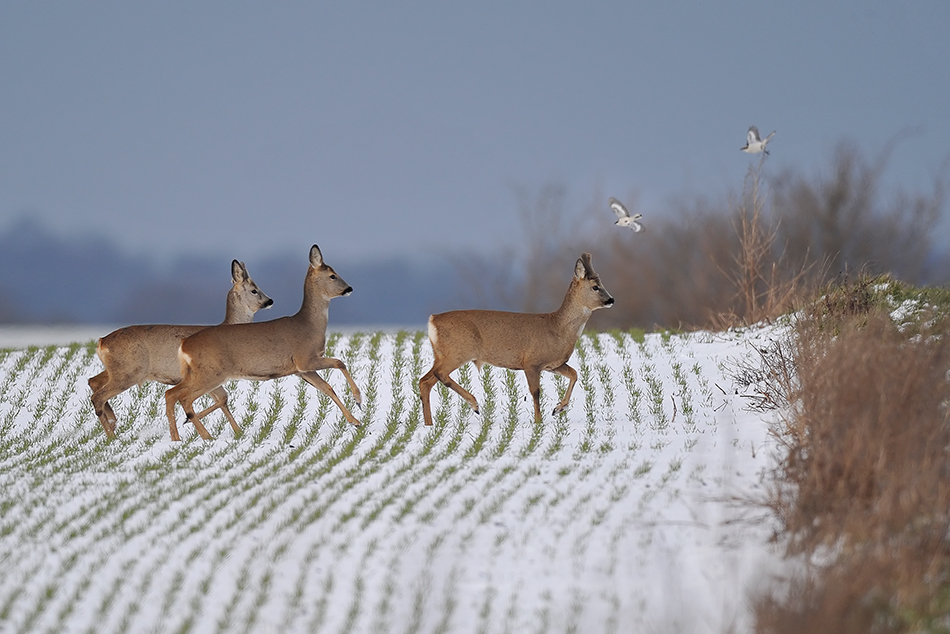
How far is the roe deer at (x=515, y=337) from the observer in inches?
454

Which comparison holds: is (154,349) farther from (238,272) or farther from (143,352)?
(238,272)

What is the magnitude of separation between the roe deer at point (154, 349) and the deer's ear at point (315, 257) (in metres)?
0.97

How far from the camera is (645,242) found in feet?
112

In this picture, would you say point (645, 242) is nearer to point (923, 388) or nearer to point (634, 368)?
point (634, 368)

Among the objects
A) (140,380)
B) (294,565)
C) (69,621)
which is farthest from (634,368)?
(69,621)

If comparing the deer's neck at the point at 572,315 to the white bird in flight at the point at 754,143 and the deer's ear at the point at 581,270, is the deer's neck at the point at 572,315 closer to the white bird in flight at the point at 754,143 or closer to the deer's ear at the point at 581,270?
the deer's ear at the point at 581,270

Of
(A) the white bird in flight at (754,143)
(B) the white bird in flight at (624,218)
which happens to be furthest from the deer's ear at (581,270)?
(A) the white bird in flight at (754,143)

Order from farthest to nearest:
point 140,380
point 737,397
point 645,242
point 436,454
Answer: point 645,242 → point 737,397 → point 140,380 → point 436,454

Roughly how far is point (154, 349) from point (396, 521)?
5.47m

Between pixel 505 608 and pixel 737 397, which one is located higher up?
pixel 737 397

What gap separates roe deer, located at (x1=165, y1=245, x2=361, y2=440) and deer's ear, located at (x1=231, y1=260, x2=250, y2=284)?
106 centimetres

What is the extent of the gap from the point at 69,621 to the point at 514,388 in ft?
31.8

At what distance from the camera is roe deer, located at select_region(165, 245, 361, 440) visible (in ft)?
36.8

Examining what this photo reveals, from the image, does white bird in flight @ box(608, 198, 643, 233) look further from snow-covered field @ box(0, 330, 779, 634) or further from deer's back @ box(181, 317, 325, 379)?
deer's back @ box(181, 317, 325, 379)
